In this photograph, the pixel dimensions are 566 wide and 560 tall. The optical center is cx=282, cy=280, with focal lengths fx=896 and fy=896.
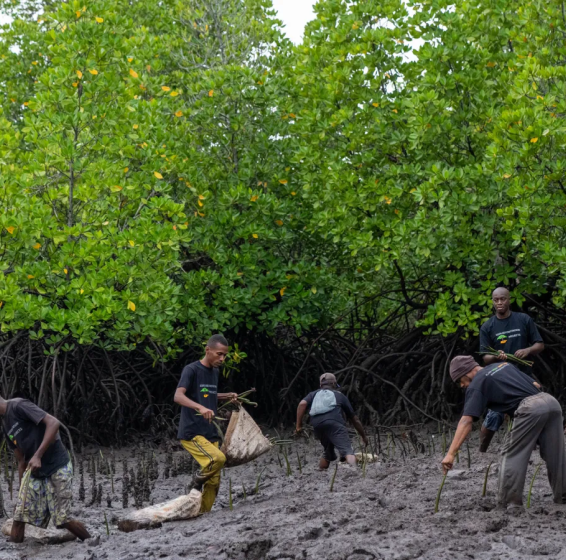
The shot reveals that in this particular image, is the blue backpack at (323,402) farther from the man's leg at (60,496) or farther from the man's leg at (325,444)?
the man's leg at (60,496)

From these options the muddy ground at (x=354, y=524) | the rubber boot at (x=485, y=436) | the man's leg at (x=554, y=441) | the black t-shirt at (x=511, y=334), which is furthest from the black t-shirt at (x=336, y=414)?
the man's leg at (x=554, y=441)

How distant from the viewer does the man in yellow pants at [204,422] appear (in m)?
6.71

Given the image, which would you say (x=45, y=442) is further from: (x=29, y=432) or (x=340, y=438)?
(x=340, y=438)

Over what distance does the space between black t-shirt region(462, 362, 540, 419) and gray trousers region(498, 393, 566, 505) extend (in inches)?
2.9

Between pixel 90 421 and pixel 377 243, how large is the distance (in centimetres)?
422

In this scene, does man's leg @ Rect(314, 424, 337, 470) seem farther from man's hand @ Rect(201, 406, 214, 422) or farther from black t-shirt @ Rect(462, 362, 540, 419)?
black t-shirt @ Rect(462, 362, 540, 419)

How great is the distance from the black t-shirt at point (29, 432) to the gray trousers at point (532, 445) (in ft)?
9.98

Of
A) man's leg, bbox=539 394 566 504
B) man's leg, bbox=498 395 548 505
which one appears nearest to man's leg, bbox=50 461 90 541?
man's leg, bbox=498 395 548 505

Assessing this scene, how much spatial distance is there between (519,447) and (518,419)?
0.60ft

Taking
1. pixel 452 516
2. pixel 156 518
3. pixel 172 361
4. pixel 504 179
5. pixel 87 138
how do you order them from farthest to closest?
pixel 172 361
pixel 87 138
pixel 504 179
pixel 156 518
pixel 452 516

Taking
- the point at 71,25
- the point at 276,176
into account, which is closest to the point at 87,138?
the point at 71,25

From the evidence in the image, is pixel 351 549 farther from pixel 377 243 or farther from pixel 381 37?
pixel 381 37

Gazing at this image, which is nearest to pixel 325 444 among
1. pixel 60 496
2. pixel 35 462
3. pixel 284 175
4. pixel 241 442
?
pixel 241 442

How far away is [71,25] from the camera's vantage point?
10.7 meters
